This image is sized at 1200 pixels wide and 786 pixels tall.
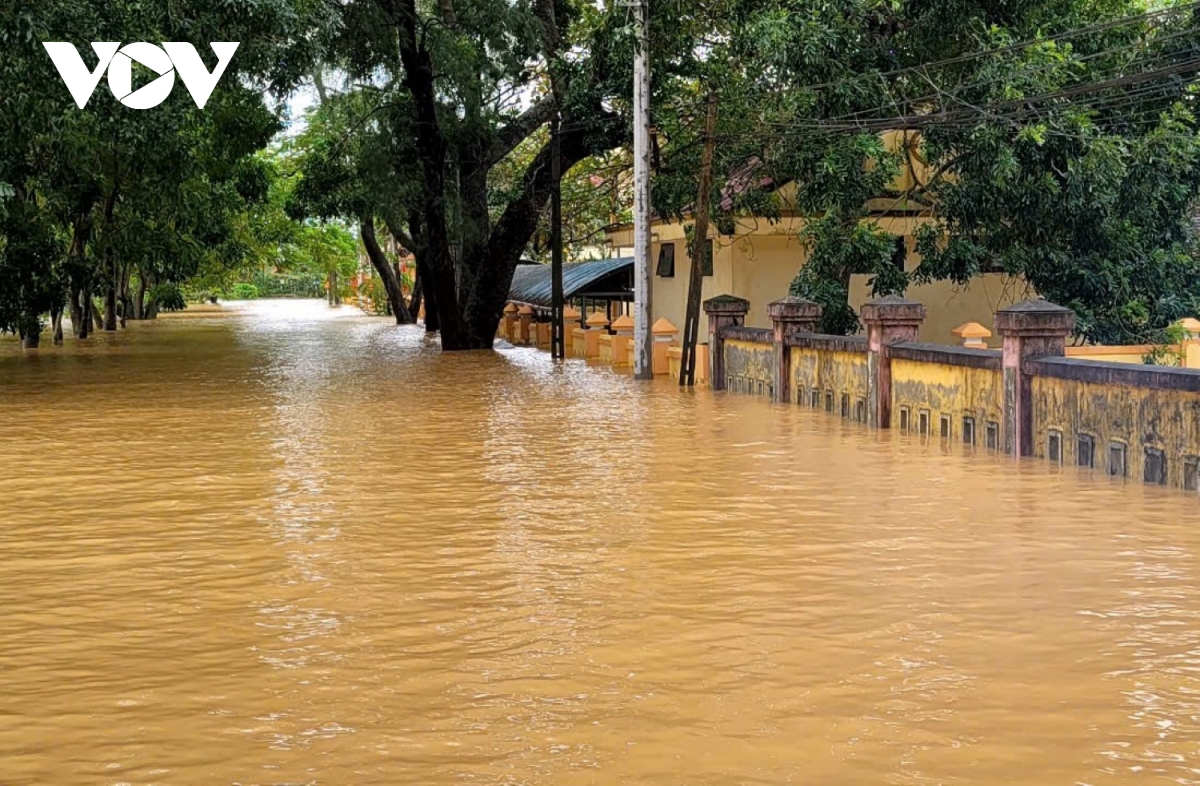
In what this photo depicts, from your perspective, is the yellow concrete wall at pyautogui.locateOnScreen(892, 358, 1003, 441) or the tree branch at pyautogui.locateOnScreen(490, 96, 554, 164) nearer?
the yellow concrete wall at pyautogui.locateOnScreen(892, 358, 1003, 441)

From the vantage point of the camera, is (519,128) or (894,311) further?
(519,128)

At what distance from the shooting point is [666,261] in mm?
41156

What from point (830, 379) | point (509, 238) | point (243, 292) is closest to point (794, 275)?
point (509, 238)

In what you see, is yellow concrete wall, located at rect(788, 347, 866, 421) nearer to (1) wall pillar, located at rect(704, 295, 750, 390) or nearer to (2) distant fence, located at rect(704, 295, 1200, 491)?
(2) distant fence, located at rect(704, 295, 1200, 491)

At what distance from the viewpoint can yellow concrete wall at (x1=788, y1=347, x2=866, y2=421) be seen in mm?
20719

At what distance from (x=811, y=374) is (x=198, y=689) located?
16.1 m

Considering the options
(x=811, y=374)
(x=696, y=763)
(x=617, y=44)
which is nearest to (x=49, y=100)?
(x=617, y=44)

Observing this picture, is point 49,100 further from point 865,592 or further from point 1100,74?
point 865,592

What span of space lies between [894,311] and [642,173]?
8725 millimetres

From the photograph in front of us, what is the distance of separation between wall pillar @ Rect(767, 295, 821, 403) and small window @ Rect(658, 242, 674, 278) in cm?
1738

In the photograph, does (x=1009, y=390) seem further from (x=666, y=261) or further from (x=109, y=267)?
(x=109, y=267)

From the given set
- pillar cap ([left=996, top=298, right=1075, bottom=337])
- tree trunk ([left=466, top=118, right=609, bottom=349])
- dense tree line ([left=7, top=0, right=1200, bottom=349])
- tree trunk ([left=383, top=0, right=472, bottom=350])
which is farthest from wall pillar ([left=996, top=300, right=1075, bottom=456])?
tree trunk ([left=383, top=0, right=472, bottom=350])

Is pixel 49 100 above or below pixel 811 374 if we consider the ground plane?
above

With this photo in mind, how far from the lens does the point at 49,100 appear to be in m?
26.4
